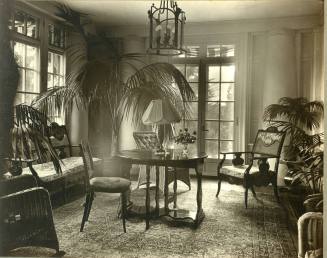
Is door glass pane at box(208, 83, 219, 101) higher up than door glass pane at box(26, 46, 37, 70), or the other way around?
door glass pane at box(26, 46, 37, 70)

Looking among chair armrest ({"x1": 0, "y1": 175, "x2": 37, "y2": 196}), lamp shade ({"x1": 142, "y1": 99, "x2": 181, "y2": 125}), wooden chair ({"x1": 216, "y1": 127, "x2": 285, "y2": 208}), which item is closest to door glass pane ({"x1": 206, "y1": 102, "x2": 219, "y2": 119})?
wooden chair ({"x1": 216, "y1": 127, "x2": 285, "y2": 208})

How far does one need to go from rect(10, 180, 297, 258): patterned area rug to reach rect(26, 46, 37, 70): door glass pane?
1.76 meters

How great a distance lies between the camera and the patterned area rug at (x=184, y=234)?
Result: 284cm

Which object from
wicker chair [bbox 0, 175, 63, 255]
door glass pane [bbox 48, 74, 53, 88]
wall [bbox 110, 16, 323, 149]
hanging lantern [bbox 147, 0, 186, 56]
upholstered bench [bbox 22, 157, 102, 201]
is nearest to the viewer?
wicker chair [bbox 0, 175, 63, 255]

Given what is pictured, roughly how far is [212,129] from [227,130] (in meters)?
0.25

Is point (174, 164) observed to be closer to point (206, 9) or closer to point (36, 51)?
point (36, 51)

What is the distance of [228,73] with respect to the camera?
5.97m

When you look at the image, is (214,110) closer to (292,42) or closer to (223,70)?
(223,70)

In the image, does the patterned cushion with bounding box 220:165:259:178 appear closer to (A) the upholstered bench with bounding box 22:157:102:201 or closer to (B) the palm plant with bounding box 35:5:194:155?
(B) the palm plant with bounding box 35:5:194:155

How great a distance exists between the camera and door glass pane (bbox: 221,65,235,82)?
596 cm

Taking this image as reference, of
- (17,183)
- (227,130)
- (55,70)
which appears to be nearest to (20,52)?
(55,70)

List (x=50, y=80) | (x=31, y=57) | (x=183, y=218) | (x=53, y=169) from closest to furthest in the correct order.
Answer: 1. (x=183, y=218)
2. (x=53, y=169)
3. (x=31, y=57)
4. (x=50, y=80)

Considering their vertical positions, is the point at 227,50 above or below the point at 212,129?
above

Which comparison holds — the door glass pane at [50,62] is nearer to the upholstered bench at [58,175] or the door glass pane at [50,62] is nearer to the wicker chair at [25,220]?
the upholstered bench at [58,175]
